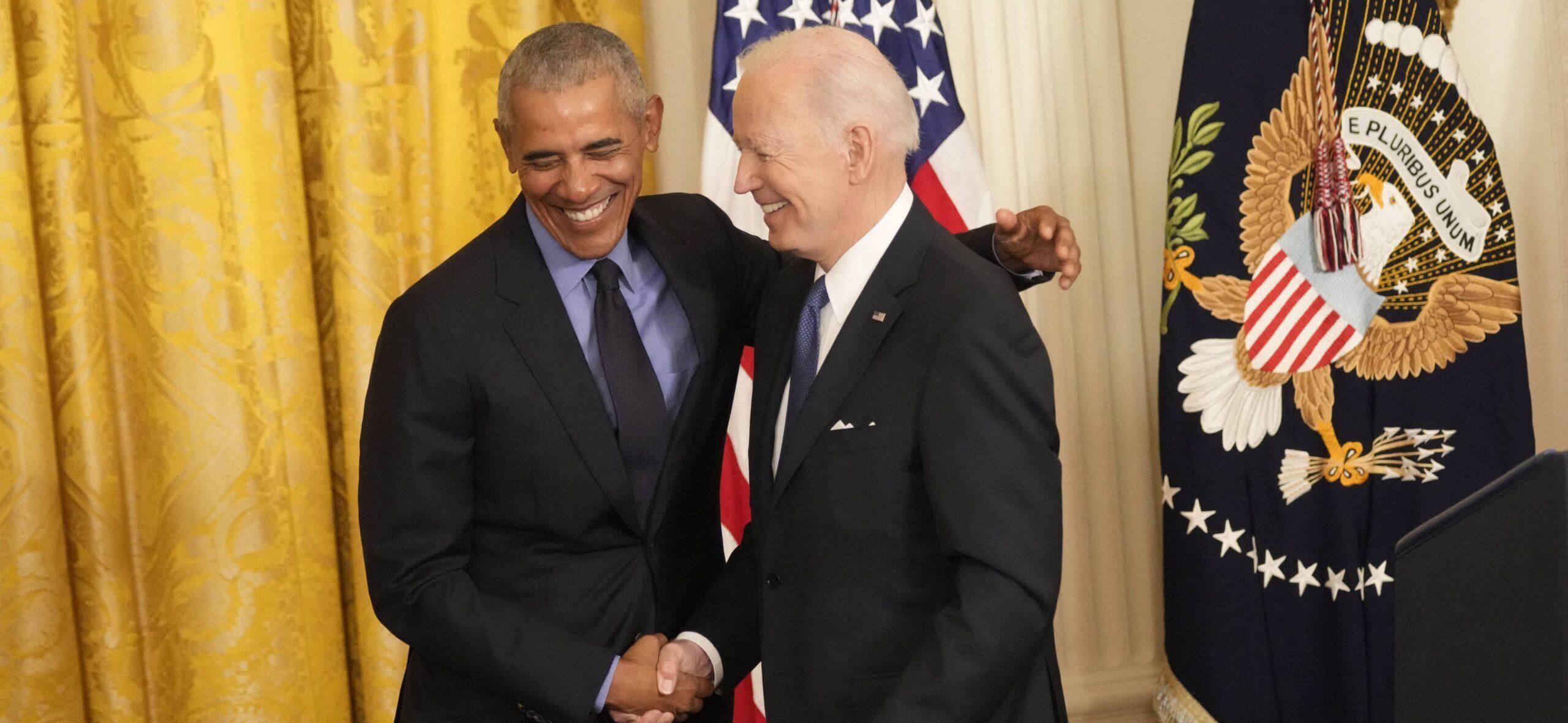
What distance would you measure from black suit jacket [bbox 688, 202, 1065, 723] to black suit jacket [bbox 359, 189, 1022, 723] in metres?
0.25

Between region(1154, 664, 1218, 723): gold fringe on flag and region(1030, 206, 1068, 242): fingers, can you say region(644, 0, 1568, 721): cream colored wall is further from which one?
region(1030, 206, 1068, 242): fingers

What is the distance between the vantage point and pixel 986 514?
5.28ft

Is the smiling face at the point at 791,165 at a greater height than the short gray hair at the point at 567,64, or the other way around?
the short gray hair at the point at 567,64

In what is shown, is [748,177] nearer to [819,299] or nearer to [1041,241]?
[819,299]

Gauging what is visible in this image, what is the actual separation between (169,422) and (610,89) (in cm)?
172

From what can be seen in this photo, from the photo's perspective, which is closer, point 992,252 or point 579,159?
point 579,159

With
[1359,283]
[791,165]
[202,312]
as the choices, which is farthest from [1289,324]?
[202,312]

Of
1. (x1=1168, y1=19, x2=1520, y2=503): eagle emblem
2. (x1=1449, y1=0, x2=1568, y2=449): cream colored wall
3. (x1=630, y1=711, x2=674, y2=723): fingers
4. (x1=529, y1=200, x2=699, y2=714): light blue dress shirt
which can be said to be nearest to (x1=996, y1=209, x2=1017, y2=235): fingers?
(x1=529, y1=200, x2=699, y2=714): light blue dress shirt

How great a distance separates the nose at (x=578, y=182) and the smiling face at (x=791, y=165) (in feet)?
0.84

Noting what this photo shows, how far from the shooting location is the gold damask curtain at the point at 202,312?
9.95 ft

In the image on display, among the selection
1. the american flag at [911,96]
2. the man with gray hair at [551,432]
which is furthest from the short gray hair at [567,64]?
the american flag at [911,96]

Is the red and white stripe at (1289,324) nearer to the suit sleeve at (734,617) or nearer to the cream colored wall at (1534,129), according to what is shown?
the cream colored wall at (1534,129)

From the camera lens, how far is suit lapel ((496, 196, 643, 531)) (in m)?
1.98

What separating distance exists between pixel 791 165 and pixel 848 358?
278 millimetres
